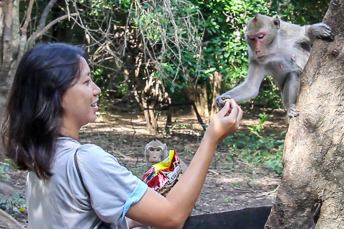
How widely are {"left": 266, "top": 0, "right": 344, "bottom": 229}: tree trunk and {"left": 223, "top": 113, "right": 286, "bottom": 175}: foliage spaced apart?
5.93m

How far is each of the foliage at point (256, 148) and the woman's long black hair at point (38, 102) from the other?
7199 millimetres

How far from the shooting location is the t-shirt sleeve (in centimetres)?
179

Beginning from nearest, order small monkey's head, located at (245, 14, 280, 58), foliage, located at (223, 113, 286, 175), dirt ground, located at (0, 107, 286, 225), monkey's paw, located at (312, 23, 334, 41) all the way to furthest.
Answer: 1. monkey's paw, located at (312, 23, 334, 41)
2. small monkey's head, located at (245, 14, 280, 58)
3. dirt ground, located at (0, 107, 286, 225)
4. foliage, located at (223, 113, 286, 175)

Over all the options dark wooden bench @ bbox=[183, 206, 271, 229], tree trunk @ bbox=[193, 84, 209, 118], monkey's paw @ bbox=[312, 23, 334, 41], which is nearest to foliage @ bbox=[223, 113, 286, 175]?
tree trunk @ bbox=[193, 84, 209, 118]

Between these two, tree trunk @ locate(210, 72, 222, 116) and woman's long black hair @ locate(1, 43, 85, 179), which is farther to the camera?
tree trunk @ locate(210, 72, 222, 116)

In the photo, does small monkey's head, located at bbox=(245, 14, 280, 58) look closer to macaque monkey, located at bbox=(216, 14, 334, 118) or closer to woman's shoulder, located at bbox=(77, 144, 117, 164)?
macaque monkey, located at bbox=(216, 14, 334, 118)

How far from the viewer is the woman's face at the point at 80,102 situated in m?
1.93

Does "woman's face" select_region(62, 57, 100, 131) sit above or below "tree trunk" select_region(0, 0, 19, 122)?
above

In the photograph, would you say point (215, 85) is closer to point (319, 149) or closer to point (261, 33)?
point (261, 33)

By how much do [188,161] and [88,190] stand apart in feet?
24.4

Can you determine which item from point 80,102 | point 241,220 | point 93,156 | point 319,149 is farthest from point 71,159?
point 241,220

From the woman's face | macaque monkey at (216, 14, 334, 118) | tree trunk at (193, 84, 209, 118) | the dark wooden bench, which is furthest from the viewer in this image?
tree trunk at (193, 84, 209, 118)

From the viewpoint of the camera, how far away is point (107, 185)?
1794mm

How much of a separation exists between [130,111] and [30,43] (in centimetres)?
604
